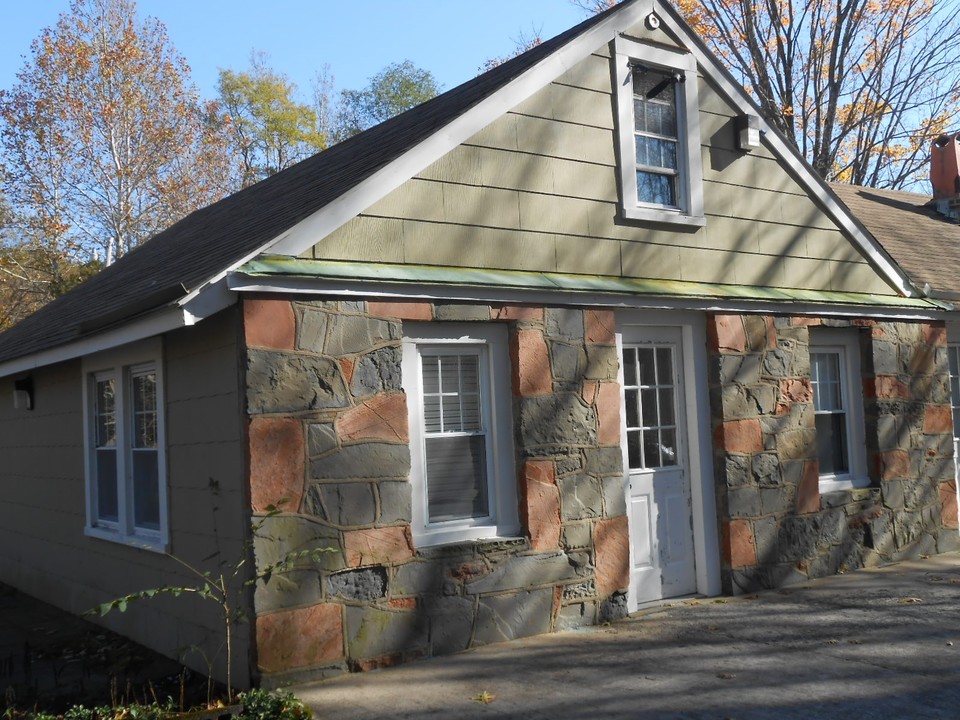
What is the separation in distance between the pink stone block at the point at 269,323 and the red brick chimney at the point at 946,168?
13.7 meters

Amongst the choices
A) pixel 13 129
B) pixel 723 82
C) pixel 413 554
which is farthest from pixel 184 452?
pixel 13 129

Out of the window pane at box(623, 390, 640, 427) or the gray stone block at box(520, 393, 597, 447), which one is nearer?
the gray stone block at box(520, 393, 597, 447)

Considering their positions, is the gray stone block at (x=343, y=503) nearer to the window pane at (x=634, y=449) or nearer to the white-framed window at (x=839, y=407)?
the window pane at (x=634, y=449)

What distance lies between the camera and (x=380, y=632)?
680cm

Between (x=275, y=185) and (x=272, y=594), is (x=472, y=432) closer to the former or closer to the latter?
(x=272, y=594)

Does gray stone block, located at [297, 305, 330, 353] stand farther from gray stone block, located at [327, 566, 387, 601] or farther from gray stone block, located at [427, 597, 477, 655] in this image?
gray stone block, located at [427, 597, 477, 655]

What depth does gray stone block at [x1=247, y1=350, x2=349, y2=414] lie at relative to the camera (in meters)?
6.47

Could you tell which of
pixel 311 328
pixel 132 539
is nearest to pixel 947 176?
pixel 311 328

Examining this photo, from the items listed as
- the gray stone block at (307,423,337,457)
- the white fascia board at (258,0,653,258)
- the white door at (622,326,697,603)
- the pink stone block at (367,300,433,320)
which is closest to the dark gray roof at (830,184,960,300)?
the white door at (622,326,697,603)

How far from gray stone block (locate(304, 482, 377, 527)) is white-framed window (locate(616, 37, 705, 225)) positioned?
359 centimetres

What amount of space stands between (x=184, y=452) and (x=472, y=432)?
2160 mm

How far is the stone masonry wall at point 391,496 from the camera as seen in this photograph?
21.2ft

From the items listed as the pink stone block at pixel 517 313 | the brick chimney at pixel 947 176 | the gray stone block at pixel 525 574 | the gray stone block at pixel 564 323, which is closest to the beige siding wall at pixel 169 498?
the gray stone block at pixel 525 574

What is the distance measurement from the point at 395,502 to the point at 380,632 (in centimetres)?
89
